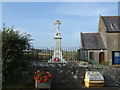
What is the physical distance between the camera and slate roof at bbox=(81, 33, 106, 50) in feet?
76.0

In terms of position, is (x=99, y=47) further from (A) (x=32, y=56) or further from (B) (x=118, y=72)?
(A) (x=32, y=56)

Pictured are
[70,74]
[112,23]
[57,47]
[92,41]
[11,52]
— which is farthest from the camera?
[112,23]

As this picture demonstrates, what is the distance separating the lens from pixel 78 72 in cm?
891

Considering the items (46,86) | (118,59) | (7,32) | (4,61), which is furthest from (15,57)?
(118,59)

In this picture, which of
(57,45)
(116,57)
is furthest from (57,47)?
(116,57)

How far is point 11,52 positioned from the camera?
24.3 ft

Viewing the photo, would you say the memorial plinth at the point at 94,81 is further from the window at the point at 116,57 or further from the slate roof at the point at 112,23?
the slate roof at the point at 112,23

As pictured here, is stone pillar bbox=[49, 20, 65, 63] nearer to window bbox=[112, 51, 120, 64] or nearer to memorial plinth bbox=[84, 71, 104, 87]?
memorial plinth bbox=[84, 71, 104, 87]

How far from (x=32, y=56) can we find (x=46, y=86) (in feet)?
8.31

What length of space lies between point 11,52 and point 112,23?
20366 mm

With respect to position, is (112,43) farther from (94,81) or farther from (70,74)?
(94,81)

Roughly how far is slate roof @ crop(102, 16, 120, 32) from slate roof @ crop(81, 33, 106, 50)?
245 cm

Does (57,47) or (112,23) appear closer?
(57,47)

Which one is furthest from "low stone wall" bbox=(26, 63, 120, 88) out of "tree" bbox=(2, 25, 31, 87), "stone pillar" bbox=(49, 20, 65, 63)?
"stone pillar" bbox=(49, 20, 65, 63)
